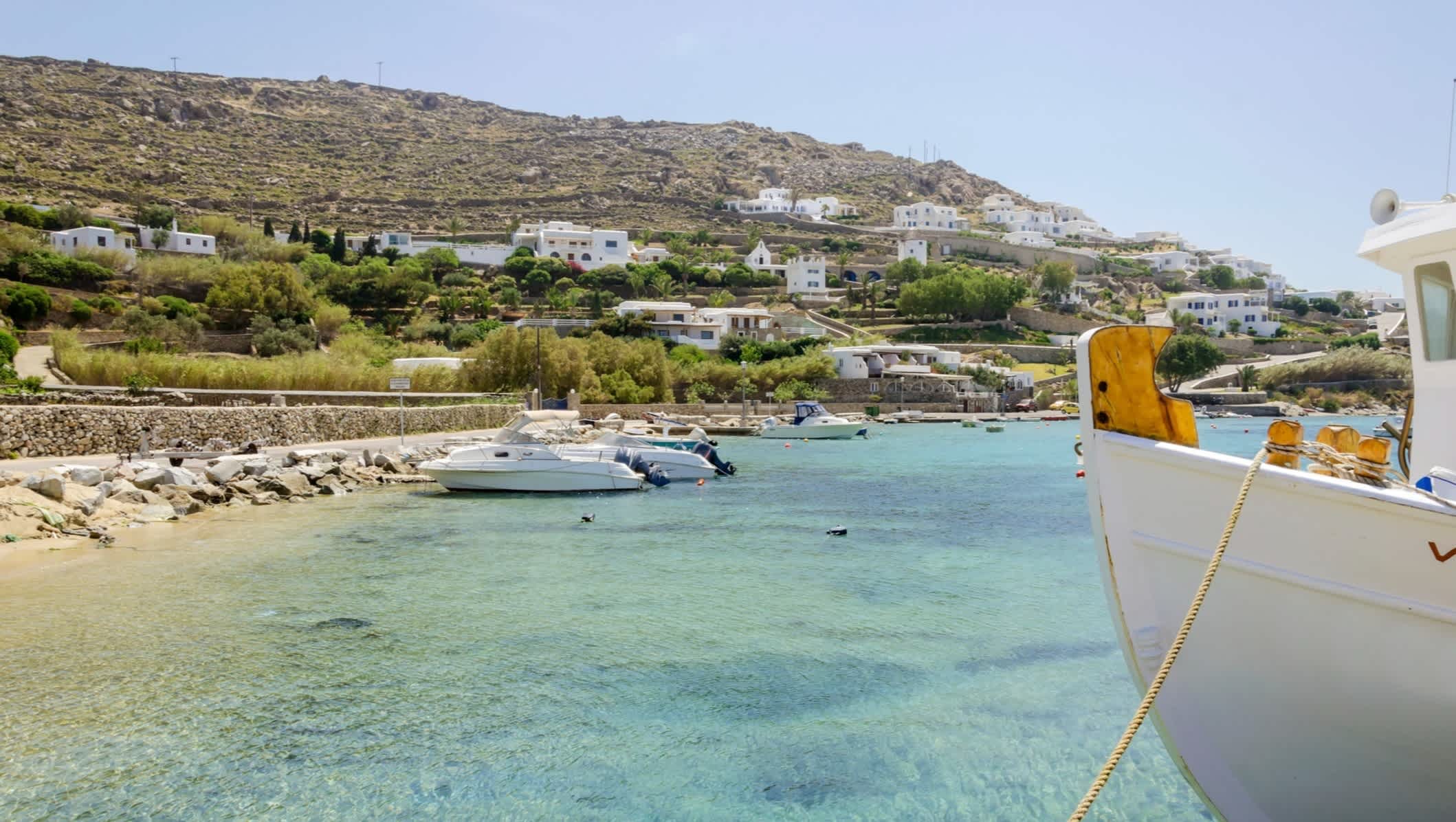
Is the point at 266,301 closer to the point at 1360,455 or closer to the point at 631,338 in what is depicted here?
the point at 631,338

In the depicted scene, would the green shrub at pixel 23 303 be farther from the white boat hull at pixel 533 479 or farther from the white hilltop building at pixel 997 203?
the white hilltop building at pixel 997 203

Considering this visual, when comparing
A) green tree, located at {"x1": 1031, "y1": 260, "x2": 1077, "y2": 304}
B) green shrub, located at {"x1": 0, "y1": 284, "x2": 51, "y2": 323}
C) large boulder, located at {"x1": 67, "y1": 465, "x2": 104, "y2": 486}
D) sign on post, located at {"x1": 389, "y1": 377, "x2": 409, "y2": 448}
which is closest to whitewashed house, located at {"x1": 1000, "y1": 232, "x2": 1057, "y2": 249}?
green tree, located at {"x1": 1031, "y1": 260, "x2": 1077, "y2": 304}

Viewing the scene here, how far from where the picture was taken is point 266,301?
5288 cm

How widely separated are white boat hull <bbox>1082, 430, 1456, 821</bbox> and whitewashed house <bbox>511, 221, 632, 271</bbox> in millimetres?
90635

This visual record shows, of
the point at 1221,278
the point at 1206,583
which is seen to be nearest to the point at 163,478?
the point at 1206,583

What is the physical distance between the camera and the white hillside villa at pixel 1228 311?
96.8 meters

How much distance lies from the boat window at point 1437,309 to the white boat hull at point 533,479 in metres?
20.7

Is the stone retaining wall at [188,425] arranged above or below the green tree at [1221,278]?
below

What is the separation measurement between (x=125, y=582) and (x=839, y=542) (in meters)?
11.1

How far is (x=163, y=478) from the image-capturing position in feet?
64.4

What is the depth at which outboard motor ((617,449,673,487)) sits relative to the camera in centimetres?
2719

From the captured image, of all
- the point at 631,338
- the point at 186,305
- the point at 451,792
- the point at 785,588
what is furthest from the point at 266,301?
the point at 451,792

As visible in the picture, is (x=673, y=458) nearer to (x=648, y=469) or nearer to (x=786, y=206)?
(x=648, y=469)

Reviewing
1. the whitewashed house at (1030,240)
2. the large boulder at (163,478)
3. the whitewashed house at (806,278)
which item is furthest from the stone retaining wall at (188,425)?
the whitewashed house at (1030,240)
